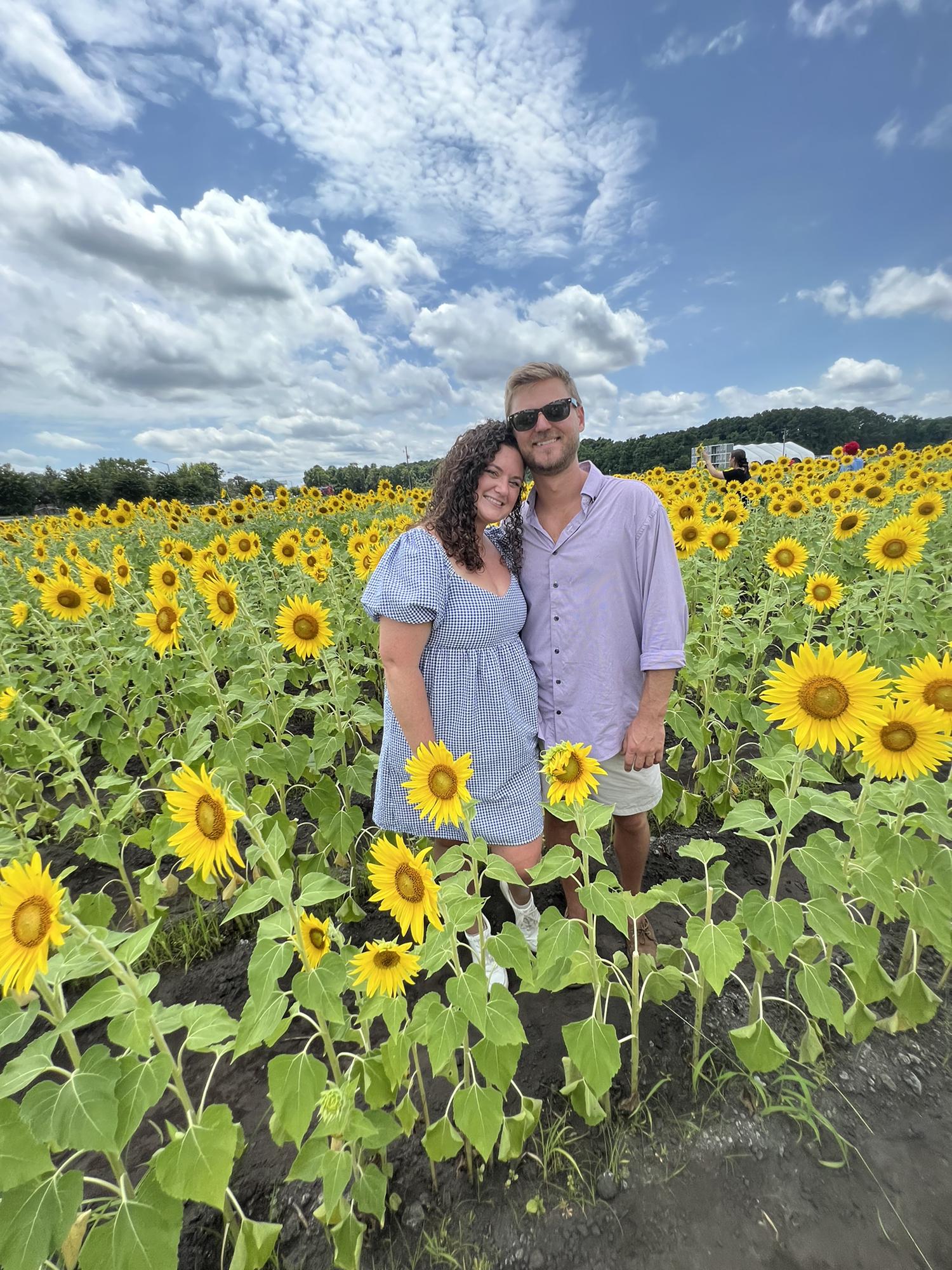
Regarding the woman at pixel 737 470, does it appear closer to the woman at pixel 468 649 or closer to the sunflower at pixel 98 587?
the woman at pixel 468 649

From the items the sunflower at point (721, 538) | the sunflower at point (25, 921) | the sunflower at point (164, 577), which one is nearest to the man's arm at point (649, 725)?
the sunflower at point (25, 921)

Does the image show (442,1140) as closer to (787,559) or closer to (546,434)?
(546,434)

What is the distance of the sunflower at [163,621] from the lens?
356 centimetres

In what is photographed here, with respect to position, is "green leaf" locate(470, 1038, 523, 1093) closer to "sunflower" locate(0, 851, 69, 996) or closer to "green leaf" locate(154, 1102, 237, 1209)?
"green leaf" locate(154, 1102, 237, 1209)

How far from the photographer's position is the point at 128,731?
4773 millimetres

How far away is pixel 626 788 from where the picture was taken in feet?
9.41

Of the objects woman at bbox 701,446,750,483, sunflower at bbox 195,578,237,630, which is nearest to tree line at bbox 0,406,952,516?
woman at bbox 701,446,750,483

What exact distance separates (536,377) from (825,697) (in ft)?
5.68

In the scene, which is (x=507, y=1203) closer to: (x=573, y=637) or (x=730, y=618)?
(x=573, y=637)

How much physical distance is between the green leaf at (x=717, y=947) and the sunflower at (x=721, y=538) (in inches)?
156

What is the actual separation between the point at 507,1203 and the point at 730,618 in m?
4.01

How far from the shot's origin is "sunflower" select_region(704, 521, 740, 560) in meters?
5.16

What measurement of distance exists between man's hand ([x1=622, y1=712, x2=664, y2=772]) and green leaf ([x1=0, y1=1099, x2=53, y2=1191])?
2.27 meters

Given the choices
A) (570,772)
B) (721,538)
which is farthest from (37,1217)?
(721,538)
